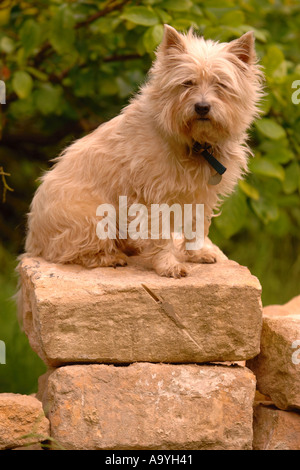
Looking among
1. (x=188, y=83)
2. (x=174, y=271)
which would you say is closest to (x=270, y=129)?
(x=188, y=83)

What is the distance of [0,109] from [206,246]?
3095 mm

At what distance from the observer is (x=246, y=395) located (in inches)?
160

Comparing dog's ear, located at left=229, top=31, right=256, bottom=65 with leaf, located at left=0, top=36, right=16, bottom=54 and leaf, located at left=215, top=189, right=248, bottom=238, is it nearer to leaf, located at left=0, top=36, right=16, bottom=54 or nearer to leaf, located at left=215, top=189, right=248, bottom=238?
leaf, located at left=215, top=189, right=248, bottom=238

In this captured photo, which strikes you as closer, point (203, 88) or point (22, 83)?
point (203, 88)

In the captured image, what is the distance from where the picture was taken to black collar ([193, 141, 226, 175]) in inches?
170

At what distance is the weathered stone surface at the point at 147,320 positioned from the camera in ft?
13.0

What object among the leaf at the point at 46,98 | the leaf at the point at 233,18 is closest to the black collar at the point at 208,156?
the leaf at the point at 233,18

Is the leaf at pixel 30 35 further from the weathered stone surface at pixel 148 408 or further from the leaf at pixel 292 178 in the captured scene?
the weathered stone surface at pixel 148 408

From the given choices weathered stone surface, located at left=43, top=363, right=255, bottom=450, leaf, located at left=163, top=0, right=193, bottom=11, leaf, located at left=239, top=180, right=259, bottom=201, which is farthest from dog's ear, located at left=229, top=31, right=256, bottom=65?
weathered stone surface, located at left=43, top=363, right=255, bottom=450

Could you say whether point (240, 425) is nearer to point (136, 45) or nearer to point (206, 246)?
point (206, 246)

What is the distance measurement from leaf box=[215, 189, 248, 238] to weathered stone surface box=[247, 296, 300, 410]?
152cm

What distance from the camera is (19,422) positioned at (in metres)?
3.90

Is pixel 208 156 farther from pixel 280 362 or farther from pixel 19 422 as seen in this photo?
pixel 19 422

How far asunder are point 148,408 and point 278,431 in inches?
32.4
